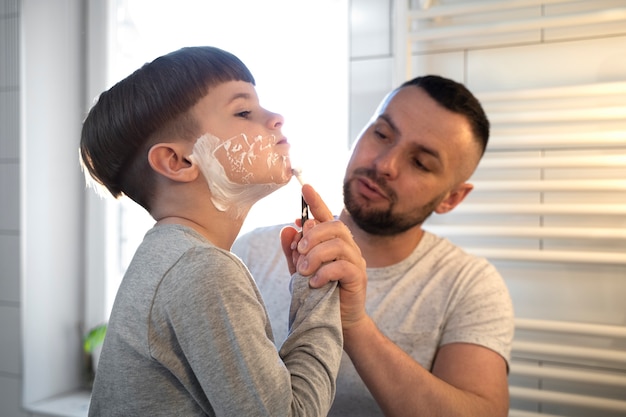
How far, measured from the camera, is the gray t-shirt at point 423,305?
1031 millimetres

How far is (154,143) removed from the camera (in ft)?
2.25

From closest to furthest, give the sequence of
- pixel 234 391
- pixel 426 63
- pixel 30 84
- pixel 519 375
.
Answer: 1. pixel 234 391
2. pixel 519 375
3. pixel 426 63
4. pixel 30 84

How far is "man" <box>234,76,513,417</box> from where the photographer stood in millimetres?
1018

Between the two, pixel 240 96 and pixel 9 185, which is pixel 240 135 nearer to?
pixel 240 96

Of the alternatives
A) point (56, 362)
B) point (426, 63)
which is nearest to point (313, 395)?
point (426, 63)

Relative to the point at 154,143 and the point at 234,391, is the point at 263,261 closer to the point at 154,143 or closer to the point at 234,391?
the point at 154,143

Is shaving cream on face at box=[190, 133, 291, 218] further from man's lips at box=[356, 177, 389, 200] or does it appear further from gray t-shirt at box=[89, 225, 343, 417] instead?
man's lips at box=[356, 177, 389, 200]

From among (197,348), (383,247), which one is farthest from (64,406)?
(197,348)

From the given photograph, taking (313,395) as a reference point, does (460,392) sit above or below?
below

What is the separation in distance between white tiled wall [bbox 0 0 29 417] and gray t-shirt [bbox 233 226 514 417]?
0.91 metres

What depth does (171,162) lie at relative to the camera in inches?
26.9

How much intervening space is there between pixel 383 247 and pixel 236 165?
52cm

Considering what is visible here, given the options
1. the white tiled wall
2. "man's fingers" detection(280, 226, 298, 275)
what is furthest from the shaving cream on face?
the white tiled wall

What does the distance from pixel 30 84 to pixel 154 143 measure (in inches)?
47.1
